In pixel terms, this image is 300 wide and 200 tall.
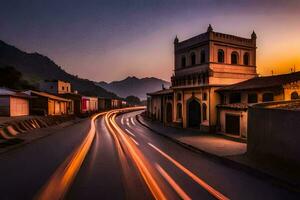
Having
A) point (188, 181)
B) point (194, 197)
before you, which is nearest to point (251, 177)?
point (188, 181)

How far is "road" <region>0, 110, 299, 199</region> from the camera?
8.18 meters

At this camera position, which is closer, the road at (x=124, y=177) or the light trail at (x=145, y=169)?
the road at (x=124, y=177)

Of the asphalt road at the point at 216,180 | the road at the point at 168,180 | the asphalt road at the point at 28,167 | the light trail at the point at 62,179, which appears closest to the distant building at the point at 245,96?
the asphalt road at the point at 216,180

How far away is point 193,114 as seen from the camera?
97.5 ft

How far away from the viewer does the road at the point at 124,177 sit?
26.8 feet

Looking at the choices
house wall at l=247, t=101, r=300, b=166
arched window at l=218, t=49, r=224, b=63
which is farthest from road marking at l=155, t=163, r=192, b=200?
arched window at l=218, t=49, r=224, b=63

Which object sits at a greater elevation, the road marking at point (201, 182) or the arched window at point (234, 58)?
the arched window at point (234, 58)

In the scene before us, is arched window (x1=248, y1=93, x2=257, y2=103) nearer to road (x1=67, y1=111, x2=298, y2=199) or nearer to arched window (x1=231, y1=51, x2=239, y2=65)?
arched window (x1=231, y1=51, x2=239, y2=65)

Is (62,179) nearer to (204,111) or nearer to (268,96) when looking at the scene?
(268,96)

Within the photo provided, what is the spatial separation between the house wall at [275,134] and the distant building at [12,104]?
3309cm

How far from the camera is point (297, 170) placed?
1001 cm

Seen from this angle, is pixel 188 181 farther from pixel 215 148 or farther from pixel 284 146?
pixel 215 148

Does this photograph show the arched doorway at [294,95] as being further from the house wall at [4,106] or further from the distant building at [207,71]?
the house wall at [4,106]

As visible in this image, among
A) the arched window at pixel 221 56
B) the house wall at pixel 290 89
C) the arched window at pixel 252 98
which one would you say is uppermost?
the arched window at pixel 221 56
